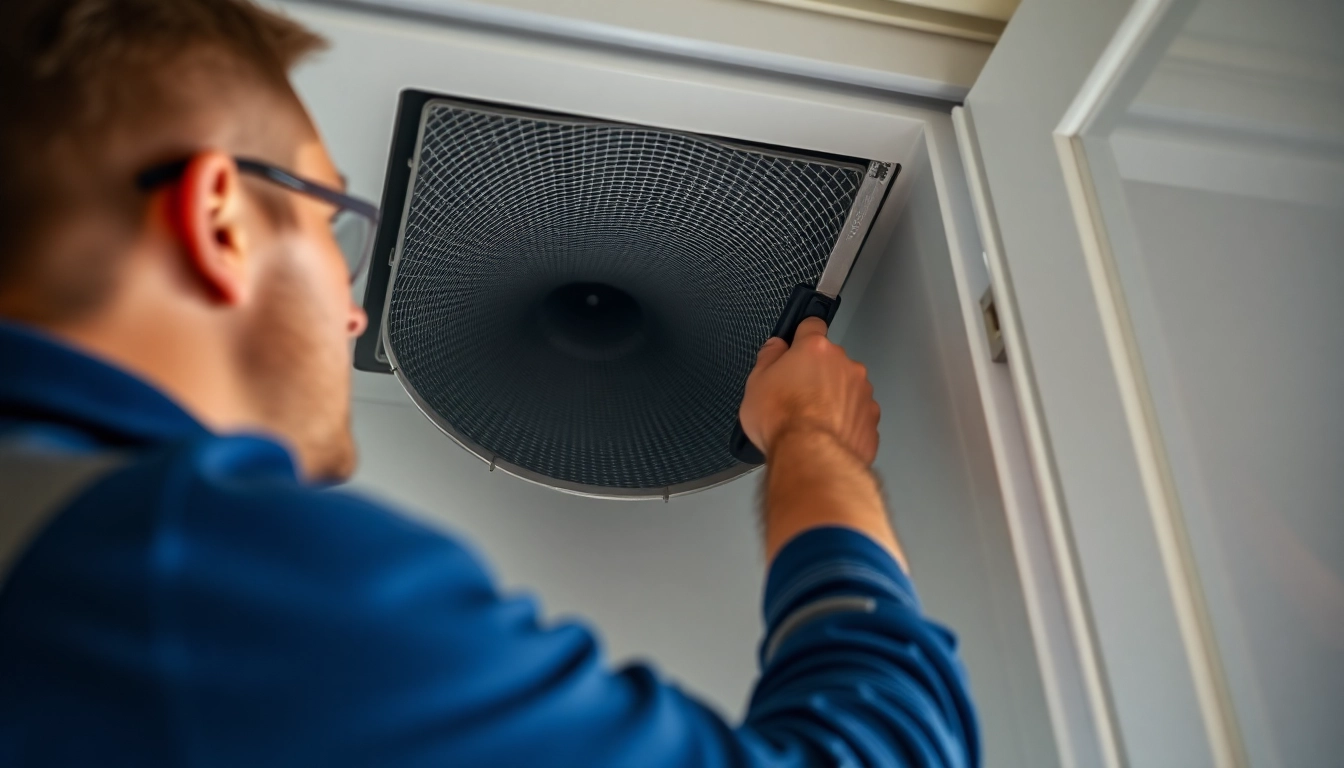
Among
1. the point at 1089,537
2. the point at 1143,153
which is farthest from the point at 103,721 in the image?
the point at 1143,153

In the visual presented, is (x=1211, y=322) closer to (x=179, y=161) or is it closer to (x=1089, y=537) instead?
(x=1089, y=537)

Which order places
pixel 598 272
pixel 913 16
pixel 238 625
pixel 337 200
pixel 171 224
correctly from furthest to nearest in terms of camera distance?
pixel 598 272, pixel 913 16, pixel 337 200, pixel 171 224, pixel 238 625

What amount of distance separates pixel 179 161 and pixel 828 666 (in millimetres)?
470

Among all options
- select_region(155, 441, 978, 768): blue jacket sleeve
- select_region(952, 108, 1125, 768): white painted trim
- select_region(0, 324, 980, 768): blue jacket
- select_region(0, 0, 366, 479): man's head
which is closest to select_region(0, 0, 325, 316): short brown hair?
select_region(0, 0, 366, 479): man's head

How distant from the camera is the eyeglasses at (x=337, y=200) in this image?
A: 1.98 feet

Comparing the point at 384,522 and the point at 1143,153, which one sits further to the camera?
the point at 1143,153

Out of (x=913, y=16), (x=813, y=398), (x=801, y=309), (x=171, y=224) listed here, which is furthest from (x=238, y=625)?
(x=913, y=16)

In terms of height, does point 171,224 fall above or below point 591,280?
below

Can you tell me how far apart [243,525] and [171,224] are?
262 millimetres

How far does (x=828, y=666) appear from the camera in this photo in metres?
0.58

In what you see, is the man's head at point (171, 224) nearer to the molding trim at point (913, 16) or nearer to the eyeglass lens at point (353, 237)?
the eyeglass lens at point (353, 237)

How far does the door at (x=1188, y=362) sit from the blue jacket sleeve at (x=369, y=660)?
305 millimetres

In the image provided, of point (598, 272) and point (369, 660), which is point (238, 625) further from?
point (598, 272)

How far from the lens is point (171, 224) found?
59 centimetres
